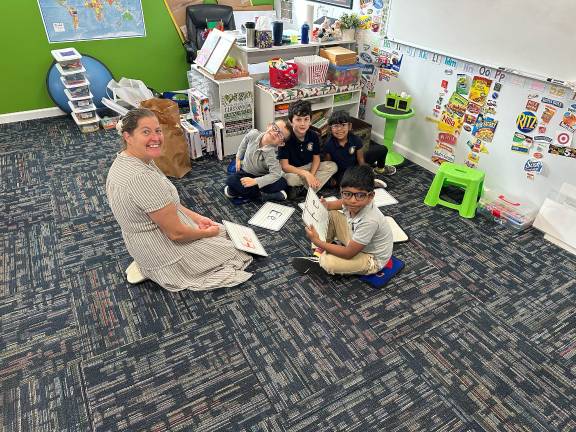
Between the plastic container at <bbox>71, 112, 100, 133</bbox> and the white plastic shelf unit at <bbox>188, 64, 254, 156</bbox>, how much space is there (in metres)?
1.23

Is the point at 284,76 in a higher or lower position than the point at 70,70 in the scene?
higher

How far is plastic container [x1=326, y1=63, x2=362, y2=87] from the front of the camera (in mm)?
3582

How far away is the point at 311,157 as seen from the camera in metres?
3.14

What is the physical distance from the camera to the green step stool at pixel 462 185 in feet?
9.52

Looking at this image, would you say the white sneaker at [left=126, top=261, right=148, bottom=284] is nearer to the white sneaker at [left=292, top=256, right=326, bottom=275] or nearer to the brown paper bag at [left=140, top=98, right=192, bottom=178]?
the white sneaker at [left=292, top=256, right=326, bottom=275]

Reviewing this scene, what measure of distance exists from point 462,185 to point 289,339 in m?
1.92

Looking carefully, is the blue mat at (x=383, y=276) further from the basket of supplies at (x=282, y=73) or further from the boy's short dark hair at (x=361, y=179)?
the basket of supplies at (x=282, y=73)

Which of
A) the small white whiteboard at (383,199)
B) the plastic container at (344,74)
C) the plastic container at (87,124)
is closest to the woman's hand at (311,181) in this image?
the small white whiteboard at (383,199)

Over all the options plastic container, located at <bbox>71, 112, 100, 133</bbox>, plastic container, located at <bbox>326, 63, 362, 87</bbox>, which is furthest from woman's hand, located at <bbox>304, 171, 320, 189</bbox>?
plastic container, located at <bbox>71, 112, 100, 133</bbox>

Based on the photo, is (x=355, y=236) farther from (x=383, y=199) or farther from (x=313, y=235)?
(x=383, y=199)

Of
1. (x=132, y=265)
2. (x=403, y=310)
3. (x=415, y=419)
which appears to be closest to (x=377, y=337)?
(x=403, y=310)

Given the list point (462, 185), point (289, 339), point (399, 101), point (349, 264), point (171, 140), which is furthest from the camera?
point (399, 101)

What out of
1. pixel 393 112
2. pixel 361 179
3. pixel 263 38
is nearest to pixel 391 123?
pixel 393 112

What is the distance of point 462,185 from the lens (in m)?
3.07
